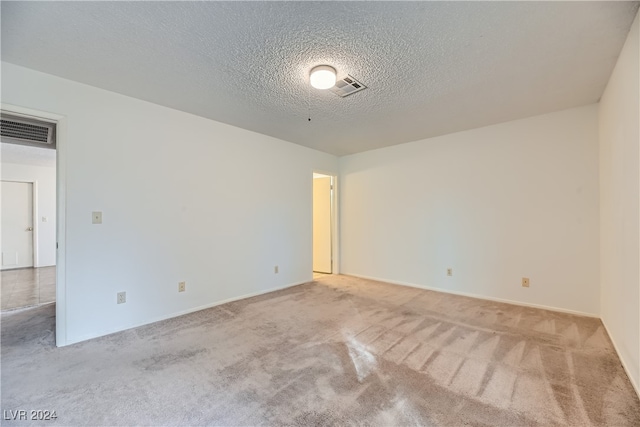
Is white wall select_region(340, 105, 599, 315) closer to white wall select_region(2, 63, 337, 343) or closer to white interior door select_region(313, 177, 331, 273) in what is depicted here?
white interior door select_region(313, 177, 331, 273)

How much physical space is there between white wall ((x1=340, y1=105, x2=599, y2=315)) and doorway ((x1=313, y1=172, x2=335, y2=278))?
678 millimetres

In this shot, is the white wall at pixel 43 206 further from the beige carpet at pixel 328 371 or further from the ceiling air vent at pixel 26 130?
the ceiling air vent at pixel 26 130

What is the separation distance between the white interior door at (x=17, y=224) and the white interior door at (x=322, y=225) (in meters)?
6.47

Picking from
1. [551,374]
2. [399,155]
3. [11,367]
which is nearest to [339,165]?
[399,155]

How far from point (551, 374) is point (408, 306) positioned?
155 centimetres

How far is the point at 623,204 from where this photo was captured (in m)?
2.03

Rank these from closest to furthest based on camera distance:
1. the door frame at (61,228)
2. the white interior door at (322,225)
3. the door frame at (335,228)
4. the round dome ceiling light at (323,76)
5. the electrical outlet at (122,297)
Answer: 1. the round dome ceiling light at (323,76)
2. the door frame at (61,228)
3. the electrical outlet at (122,297)
4. the door frame at (335,228)
5. the white interior door at (322,225)

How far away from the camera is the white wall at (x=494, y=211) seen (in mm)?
3020

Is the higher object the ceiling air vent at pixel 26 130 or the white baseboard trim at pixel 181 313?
the ceiling air vent at pixel 26 130

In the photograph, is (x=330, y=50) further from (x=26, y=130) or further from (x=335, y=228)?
(x=335, y=228)

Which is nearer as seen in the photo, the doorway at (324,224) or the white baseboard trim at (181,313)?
the white baseboard trim at (181,313)

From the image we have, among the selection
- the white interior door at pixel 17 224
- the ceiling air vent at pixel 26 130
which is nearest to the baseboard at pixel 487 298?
the ceiling air vent at pixel 26 130

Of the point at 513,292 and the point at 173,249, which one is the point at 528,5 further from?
the point at 173,249

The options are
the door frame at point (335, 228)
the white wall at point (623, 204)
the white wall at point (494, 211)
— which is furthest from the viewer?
the door frame at point (335, 228)
